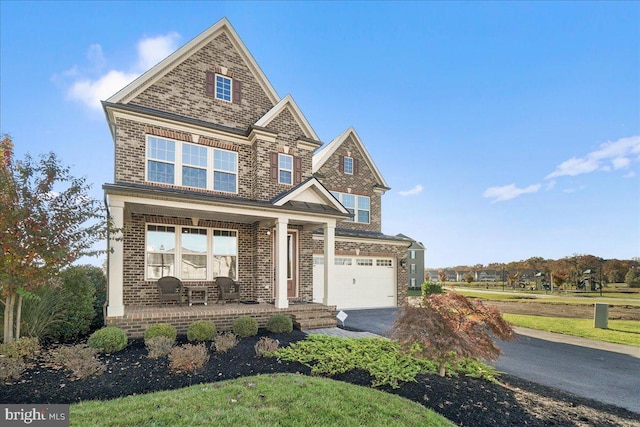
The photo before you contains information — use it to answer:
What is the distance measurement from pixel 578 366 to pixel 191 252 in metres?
10.7

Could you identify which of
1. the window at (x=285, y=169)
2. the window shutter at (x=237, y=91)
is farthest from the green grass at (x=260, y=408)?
the window shutter at (x=237, y=91)

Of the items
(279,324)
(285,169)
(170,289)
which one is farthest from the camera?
(285,169)

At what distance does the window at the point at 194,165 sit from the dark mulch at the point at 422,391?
5910 millimetres

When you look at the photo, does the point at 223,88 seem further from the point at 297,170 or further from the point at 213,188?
the point at 297,170

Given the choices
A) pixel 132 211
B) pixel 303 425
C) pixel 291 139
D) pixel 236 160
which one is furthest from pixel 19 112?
pixel 303 425

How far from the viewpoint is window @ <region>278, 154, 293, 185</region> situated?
11833mm

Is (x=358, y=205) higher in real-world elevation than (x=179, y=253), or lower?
higher

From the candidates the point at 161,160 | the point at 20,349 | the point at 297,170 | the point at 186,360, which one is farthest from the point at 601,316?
the point at 20,349

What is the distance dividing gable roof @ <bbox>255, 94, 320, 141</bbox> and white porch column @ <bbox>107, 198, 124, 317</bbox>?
5.29 metres

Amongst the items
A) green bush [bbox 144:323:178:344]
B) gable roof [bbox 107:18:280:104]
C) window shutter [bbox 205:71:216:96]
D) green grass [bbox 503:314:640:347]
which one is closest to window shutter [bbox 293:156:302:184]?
gable roof [bbox 107:18:280:104]

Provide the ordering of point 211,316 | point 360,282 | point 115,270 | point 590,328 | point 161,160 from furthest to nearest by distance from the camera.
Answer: point 360,282 → point 590,328 → point 161,160 → point 211,316 → point 115,270

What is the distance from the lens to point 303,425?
3.60m

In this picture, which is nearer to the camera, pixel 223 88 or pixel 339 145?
pixel 223 88

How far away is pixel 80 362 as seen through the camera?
16.6 ft
